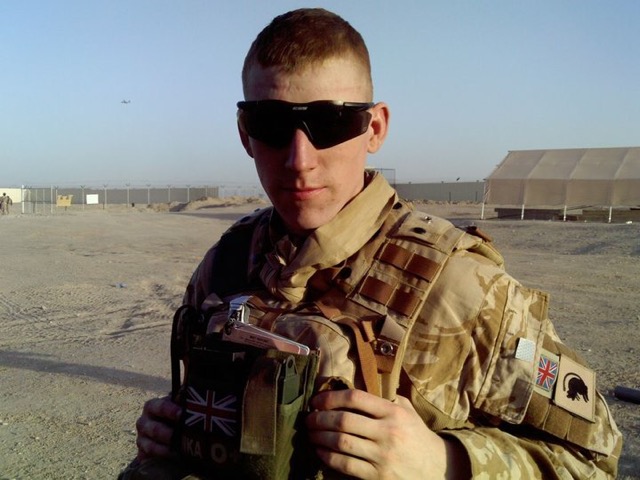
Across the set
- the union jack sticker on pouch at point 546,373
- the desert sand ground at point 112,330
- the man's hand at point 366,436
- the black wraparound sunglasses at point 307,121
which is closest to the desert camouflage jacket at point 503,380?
the union jack sticker on pouch at point 546,373

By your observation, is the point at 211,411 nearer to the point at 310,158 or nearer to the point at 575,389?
the point at 310,158

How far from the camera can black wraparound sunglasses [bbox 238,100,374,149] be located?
62.9 inches

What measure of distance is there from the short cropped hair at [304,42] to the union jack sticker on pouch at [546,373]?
86cm

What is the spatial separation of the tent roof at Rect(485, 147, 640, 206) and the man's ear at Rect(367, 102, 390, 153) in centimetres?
2552

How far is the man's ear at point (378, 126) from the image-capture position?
1773 mm

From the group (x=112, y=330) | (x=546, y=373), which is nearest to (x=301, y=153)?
(x=546, y=373)

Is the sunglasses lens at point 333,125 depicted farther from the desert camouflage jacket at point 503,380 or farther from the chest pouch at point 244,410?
the chest pouch at point 244,410

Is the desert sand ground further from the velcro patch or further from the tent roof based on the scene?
the tent roof

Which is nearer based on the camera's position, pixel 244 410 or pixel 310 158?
pixel 244 410

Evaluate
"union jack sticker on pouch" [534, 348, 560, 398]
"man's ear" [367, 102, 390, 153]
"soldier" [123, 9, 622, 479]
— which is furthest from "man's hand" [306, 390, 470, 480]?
"man's ear" [367, 102, 390, 153]

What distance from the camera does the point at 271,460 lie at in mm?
1238

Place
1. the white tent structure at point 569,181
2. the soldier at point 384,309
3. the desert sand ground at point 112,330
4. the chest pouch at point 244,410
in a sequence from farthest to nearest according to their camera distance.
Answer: the white tent structure at point 569,181 → the desert sand ground at point 112,330 → the soldier at point 384,309 → the chest pouch at point 244,410

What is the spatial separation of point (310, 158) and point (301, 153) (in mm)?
28

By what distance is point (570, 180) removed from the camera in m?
26.0
